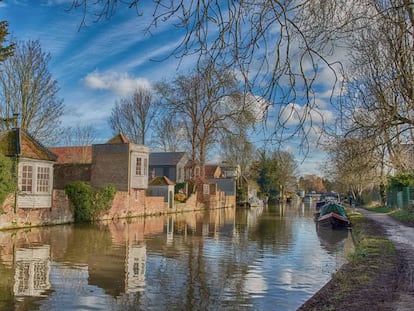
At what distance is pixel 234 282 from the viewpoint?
34.3 ft

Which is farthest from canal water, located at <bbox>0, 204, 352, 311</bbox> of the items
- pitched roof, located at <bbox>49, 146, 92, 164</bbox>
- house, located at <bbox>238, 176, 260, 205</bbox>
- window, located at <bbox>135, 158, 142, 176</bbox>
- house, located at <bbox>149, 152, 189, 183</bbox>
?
house, located at <bbox>238, 176, 260, 205</bbox>

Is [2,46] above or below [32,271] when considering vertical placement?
above

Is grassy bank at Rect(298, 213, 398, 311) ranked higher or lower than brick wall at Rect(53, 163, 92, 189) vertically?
lower

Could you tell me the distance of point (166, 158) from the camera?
60625 mm

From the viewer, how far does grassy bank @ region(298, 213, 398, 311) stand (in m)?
7.71

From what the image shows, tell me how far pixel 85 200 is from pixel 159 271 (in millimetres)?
16690

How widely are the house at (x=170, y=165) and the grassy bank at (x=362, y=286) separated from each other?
154 feet

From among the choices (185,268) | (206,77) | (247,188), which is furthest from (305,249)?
(247,188)

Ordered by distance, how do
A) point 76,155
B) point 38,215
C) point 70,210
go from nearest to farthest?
point 38,215, point 70,210, point 76,155

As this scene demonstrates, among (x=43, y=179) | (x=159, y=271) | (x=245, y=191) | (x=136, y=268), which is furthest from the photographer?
(x=245, y=191)

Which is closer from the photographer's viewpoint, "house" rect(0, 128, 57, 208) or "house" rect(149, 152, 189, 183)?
"house" rect(0, 128, 57, 208)

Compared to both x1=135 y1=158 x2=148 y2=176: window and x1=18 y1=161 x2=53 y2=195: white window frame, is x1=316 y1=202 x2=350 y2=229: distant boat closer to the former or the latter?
x1=135 y1=158 x2=148 y2=176: window

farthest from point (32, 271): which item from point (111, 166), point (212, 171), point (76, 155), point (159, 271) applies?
point (212, 171)

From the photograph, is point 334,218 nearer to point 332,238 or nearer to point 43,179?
point 332,238
